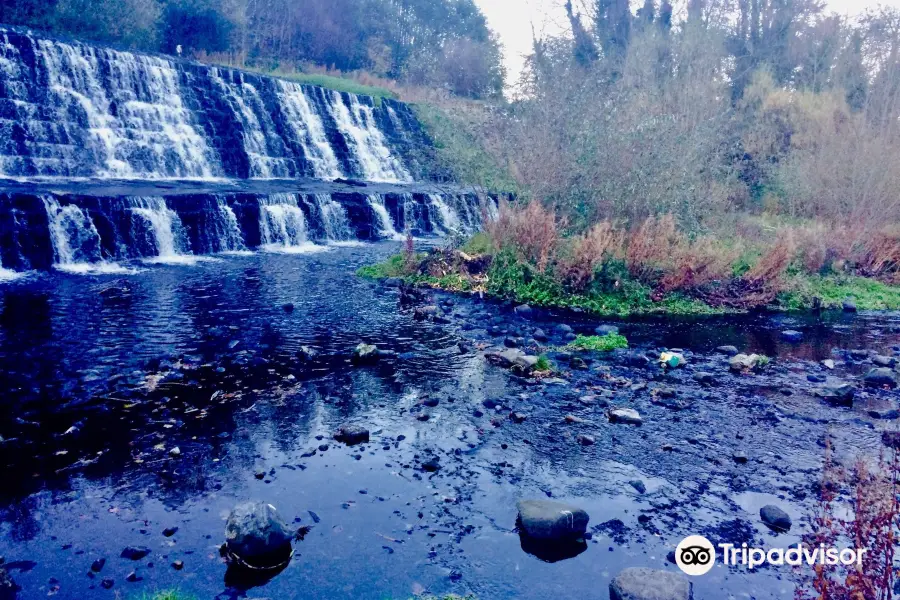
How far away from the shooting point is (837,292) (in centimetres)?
1557

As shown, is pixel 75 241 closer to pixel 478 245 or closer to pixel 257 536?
pixel 478 245

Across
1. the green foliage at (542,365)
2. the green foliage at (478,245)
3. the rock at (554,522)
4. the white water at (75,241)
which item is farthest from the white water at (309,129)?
the rock at (554,522)

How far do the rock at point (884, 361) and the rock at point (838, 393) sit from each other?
1898 mm

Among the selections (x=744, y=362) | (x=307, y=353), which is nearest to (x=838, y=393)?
(x=744, y=362)

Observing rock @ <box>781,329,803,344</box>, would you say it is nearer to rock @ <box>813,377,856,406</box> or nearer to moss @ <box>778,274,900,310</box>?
moss @ <box>778,274,900,310</box>

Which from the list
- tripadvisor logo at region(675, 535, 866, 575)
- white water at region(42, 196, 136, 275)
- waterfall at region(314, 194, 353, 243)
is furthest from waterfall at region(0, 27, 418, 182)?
tripadvisor logo at region(675, 535, 866, 575)

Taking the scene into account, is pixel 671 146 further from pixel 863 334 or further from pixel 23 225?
pixel 23 225

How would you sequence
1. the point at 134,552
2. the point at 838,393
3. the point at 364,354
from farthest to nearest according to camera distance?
the point at 364,354
the point at 838,393
the point at 134,552

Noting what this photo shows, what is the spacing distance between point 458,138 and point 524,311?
26.1 meters

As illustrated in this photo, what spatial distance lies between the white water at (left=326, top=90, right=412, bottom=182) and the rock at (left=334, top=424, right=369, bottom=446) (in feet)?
83.6

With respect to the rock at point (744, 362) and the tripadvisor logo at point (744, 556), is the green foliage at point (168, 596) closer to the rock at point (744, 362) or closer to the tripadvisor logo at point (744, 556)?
the tripadvisor logo at point (744, 556)

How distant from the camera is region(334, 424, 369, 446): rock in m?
6.76

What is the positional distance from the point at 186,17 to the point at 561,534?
36.1m

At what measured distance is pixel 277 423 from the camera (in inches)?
279
